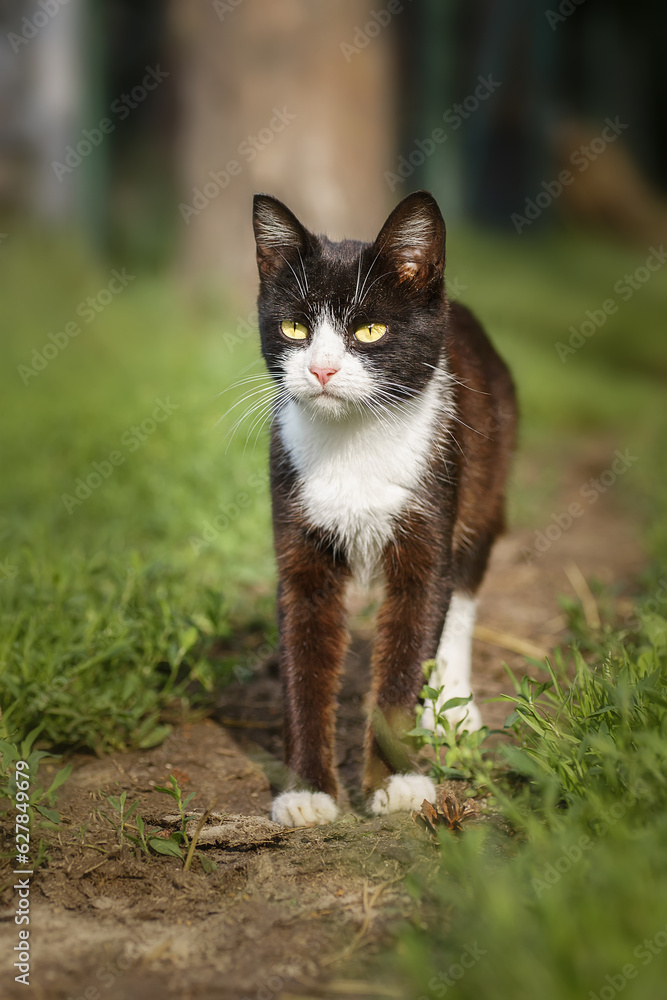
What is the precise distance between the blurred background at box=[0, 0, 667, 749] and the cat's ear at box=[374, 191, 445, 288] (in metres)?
0.53

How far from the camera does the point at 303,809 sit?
228cm

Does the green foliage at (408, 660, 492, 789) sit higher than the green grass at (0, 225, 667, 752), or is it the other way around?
the green foliage at (408, 660, 492, 789)

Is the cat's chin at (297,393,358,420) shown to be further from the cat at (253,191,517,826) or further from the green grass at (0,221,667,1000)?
the green grass at (0,221,667,1000)

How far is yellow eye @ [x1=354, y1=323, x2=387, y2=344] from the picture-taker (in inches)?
95.8

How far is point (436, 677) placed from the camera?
275 centimetres

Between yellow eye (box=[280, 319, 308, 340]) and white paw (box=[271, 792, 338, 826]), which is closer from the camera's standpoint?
white paw (box=[271, 792, 338, 826])

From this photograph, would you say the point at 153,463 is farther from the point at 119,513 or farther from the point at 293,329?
the point at 293,329

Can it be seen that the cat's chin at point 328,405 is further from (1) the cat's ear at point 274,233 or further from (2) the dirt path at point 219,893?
(2) the dirt path at point 219,893

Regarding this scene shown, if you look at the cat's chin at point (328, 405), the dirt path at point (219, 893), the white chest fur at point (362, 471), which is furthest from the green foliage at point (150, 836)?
the cat's chin at point (328, 405)

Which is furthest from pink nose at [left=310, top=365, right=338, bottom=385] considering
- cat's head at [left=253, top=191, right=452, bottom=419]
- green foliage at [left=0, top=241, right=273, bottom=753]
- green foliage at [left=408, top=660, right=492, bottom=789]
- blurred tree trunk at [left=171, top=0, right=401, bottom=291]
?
blurred tree trunk at [left=171, top=0, right=401, bottom=291]

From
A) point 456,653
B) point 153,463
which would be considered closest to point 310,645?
point 456,653

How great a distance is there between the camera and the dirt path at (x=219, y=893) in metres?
1.69

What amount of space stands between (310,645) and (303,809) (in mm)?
447

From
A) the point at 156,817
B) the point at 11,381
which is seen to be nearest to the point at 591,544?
the point at 156,817
